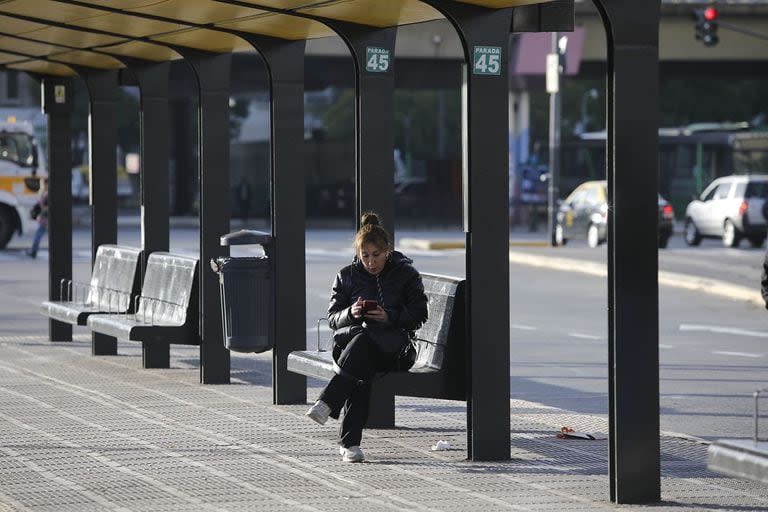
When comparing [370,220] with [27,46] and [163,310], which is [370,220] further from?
[27,46]

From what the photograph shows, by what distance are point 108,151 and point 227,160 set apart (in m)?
3.18

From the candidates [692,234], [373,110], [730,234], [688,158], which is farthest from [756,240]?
[373,110]

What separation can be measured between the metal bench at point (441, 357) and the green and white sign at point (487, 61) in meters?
1.26

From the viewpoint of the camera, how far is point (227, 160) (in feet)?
43.0

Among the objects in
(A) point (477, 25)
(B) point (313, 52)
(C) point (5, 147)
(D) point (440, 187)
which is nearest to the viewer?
(A) point (477, 25)

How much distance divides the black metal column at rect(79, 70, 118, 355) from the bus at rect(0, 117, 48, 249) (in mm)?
21408

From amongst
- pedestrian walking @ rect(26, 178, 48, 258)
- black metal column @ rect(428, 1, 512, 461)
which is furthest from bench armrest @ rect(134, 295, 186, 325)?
pedestrian walking @ rect(26, 178, 48, 258)

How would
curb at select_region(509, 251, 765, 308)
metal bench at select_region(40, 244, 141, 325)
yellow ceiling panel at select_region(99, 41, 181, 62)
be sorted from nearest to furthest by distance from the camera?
yellow ceiling panel at select_region(99, 41, 181, 62) → metal bench at select_region(40, 244, 141, 325) → curb at select_region(509, 251, 765, 308)

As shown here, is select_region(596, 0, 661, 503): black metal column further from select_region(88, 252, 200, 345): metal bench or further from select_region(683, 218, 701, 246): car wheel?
select_region(683, 218, 701, 246): car wheel

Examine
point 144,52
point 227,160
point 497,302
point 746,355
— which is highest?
point 144,52

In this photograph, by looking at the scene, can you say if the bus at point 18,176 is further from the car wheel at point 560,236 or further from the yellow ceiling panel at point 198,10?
the yellow ceiling panel at point 198,10

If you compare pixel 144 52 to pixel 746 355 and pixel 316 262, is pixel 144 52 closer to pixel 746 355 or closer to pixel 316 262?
pixel 746 355

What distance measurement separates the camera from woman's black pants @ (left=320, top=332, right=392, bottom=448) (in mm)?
9297

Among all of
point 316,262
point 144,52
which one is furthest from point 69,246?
point 316,262
